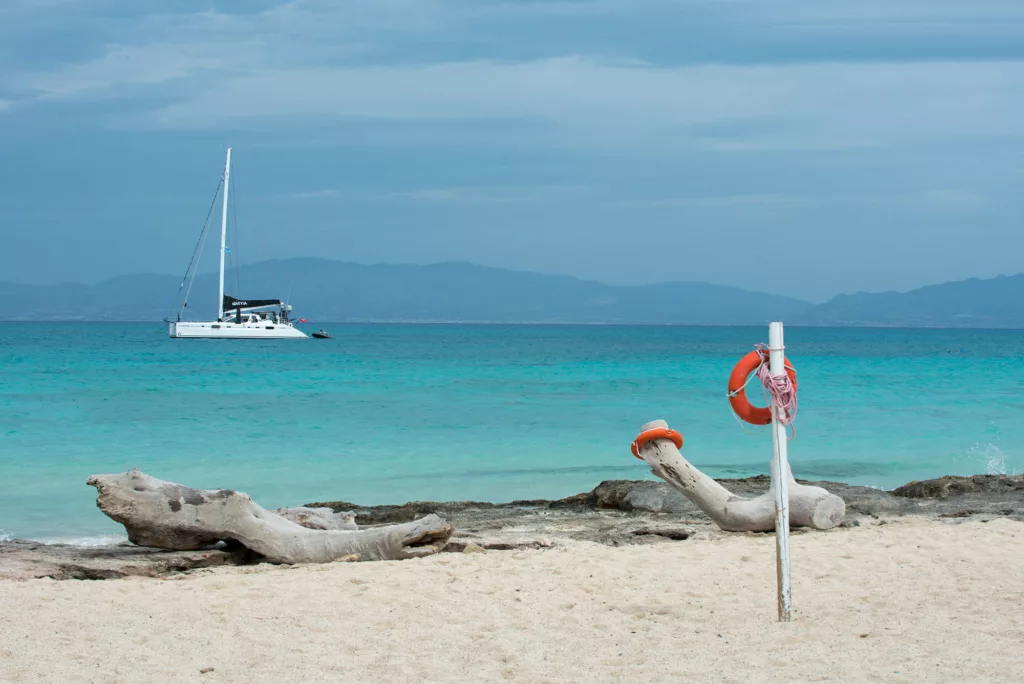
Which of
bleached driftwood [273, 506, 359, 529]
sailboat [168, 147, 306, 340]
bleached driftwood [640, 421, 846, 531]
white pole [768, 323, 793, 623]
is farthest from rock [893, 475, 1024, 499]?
sailboat [168, 147, 306, 340]

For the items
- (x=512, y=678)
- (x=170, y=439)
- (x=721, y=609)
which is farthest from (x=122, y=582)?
(x=170, y=439)

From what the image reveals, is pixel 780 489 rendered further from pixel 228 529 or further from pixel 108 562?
pixel 108 562

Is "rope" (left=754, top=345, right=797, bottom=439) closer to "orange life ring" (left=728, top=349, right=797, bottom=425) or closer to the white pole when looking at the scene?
the white pole

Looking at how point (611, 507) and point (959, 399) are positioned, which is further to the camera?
point (959, 399)

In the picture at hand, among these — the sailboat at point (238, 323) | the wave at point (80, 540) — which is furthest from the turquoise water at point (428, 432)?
the sailboat at point (238, 323)

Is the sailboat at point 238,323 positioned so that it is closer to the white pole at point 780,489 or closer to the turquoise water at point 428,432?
the turquoise water at point 428,432

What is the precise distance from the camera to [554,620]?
605cm

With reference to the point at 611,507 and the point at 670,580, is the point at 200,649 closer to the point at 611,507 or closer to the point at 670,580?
the point at 670,580

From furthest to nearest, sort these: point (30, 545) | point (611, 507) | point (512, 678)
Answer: point (611, 507) < point (30, 545) < point (512, 678)

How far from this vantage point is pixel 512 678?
16.3 feet

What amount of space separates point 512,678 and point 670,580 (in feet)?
7.48

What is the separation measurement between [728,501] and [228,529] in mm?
4102

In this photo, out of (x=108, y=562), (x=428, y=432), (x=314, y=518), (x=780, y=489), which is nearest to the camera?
(x=780, y=489)

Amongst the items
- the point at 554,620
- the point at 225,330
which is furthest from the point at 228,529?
the point at 225,330
